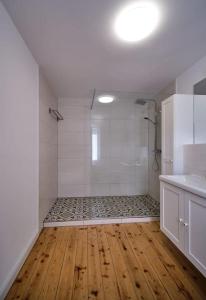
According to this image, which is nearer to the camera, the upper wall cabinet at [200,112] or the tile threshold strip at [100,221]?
the upper wall cabinet at [200,112]

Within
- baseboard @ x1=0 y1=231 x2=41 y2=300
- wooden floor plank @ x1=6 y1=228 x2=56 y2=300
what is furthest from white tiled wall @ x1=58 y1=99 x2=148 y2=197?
baseboard @ x1=0 y1=231 x2=41 y2=300

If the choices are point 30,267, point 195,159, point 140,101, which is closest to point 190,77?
point 195,159

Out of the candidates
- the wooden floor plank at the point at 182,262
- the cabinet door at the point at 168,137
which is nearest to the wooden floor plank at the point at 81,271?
the wooden floor plank at the point at 182,262

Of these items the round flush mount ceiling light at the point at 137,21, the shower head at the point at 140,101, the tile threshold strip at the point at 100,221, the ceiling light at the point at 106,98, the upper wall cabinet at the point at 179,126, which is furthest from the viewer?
the shower head at the point at 140,101

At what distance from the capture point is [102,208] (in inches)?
115

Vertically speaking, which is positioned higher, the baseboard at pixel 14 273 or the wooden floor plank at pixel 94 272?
the baseboard at pixel 14 273

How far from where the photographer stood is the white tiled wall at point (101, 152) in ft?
11.7

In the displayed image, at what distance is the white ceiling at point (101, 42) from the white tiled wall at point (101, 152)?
91 cm

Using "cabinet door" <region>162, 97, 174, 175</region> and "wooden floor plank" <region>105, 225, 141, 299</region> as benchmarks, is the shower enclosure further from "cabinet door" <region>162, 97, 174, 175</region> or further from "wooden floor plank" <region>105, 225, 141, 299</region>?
"wooden floor plank" <region>105, 225, 141, 299</region>

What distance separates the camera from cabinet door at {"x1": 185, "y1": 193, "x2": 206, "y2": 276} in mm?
1298

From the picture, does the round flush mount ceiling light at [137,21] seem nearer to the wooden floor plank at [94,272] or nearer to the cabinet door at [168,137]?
the cabinet door at [168,137]

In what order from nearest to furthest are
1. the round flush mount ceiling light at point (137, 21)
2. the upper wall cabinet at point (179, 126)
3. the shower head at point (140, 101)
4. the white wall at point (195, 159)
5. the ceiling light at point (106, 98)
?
1. the round flush mount ceiling light at point (137, 21)
2. the white wall at point (195, 159)
3. the upper wall cabinet at point (179, 126)
4. the ceiling light at point (106, 98)
5. the shower head at point (140, 101)

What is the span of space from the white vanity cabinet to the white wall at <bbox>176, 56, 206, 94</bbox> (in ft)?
4.52

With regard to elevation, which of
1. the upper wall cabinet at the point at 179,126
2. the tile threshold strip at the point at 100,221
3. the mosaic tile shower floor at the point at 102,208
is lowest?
the tile threshold strip at the point at 100,221
